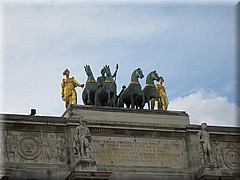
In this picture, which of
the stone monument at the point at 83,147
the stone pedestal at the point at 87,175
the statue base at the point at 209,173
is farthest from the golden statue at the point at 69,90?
the statue base at the point at 209,173

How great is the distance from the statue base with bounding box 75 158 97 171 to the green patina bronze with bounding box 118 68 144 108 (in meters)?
4.38

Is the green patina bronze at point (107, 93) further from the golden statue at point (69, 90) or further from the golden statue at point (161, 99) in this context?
the golden statue at point (161, 99)

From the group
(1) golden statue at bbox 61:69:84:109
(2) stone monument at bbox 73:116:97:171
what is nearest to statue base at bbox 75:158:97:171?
(2) stone monument at bbox 73:116:97:171

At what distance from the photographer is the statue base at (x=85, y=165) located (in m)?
16.4

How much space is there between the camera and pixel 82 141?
16.9 m

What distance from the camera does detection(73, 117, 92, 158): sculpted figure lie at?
16.9 m

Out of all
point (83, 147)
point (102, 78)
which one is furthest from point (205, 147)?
point (102, 78)

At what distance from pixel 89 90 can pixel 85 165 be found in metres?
4.48

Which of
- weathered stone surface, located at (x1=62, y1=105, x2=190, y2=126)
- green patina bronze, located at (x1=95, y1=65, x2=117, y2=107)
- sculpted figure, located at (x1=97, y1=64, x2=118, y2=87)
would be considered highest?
sculpted figure, located at (x1=97, y1=64, x2=118, y2=87)

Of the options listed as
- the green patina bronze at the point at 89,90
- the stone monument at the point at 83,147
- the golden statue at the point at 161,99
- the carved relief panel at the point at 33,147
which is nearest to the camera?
the stone monument at the point at 83,147

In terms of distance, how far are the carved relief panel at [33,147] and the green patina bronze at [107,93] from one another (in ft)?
9.17

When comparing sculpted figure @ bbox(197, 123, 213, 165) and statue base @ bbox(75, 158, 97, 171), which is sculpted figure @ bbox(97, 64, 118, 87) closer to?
statue base @ bbox(75, 158, 97, 171)

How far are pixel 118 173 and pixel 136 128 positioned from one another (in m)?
2.20

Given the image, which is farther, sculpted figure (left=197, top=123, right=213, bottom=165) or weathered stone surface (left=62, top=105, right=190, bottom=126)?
weathered stone surface (left=62, top=105, right=190, bottom=126)
